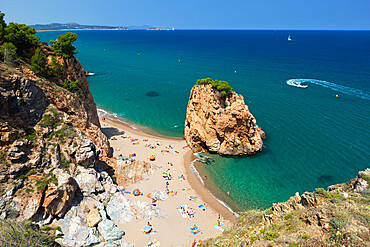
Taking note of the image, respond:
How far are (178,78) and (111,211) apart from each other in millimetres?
61555

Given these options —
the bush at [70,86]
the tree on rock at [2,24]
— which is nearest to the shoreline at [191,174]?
the bush at [70,86]

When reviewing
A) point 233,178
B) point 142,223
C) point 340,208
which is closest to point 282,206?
point 340,208

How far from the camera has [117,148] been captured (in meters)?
37.3

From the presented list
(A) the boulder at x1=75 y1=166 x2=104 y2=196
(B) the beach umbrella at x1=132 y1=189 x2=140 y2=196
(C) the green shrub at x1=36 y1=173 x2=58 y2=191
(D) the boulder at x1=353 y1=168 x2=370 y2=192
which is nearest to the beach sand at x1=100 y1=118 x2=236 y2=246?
(B) the beach umbrella at x1=132 y1=189 x2=140 y2=196

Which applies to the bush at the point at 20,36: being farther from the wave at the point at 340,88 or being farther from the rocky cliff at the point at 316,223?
the wave at the point at 340,88

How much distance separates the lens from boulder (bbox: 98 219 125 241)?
68.2ft

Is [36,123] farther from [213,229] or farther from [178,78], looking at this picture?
[178,78]

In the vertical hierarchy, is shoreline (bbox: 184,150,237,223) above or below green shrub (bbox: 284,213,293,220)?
below

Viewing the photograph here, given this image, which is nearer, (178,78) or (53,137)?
(53,137)

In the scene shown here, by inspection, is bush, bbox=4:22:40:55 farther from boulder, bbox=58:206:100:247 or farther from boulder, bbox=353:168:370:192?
boulder, bbox=353:168:370:192

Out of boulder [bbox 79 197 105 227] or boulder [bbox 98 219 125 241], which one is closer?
boulder [bbox 98 219 125 241]

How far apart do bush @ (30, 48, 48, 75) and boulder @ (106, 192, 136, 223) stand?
785 inches

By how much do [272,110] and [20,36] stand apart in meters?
52.0

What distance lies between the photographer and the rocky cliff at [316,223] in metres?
10.7
